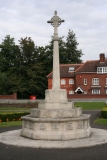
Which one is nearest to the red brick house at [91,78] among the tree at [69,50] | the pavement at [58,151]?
the tree at [69,50]

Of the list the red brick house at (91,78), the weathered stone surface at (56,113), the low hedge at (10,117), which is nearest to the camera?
the weathered stone surface at (56,113)

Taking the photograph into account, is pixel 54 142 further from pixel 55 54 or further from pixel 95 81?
pixel 95 81

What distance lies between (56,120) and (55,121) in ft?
0.34

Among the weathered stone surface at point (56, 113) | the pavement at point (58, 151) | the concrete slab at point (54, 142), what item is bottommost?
the pavement at point (58, 151)

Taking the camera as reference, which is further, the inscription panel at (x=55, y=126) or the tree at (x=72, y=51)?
the tree at (x=72, y=51)

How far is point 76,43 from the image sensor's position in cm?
8325

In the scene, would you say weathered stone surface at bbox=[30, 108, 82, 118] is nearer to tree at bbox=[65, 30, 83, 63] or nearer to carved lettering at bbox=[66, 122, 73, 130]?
carved lettering at bbox=[66, 122, 73, 130]

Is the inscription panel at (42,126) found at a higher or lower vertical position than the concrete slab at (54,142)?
higher

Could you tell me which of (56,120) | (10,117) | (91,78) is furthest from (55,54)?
(91,78)

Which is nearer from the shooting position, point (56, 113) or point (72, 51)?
point (56, 113)

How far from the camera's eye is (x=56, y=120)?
11992mm

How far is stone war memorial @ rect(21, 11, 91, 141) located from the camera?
12.1 metres

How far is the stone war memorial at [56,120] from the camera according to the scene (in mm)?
12141

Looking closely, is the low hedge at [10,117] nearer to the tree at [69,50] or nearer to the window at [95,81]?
the window at [95,81]
